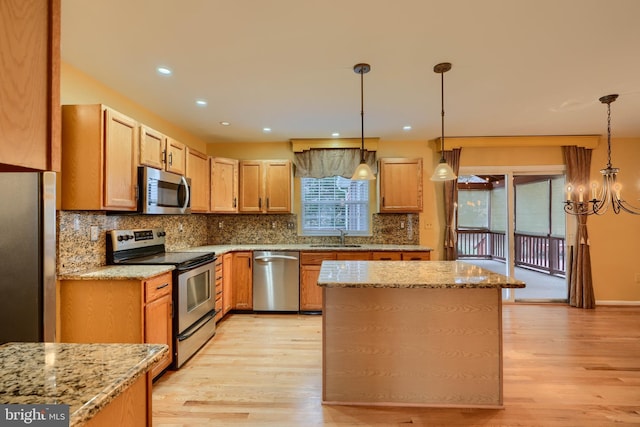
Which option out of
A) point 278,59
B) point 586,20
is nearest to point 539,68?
point 586,20

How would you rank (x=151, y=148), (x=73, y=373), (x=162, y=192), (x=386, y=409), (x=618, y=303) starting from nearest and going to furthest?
(x=73, y=373) → (x=386, y=409) → (x=151, y=148) → (x=162, y=192) → (x=618, y=303)

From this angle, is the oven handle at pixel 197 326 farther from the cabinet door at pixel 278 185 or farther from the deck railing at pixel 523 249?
the deck railing at pixel 523 249

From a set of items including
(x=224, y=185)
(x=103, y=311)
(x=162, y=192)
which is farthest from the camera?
(x=224, y=185)

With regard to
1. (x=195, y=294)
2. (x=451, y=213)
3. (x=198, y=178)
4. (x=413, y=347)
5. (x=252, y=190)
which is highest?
(x=198, y=178)

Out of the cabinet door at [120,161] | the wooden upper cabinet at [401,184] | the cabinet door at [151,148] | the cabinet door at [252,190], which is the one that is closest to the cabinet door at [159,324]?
the cabinet door at [120,161]

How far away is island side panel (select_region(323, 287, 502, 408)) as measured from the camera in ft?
6.86

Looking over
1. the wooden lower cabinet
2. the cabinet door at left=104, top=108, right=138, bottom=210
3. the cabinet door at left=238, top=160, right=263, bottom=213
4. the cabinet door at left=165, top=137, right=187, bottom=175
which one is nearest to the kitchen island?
the wooden lower cabinet

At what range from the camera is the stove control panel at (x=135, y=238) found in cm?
270

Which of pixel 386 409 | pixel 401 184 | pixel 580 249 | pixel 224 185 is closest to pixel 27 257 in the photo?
pixel 386 409

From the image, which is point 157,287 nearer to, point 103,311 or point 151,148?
point 103,311

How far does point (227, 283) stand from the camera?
395 centimetres

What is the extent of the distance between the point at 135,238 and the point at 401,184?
3315 millimetres

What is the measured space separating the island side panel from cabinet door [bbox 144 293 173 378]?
132cm

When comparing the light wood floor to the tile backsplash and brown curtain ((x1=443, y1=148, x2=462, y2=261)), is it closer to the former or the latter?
brown curtain ((x1=443, y1=148, x2=462, y2=261))
